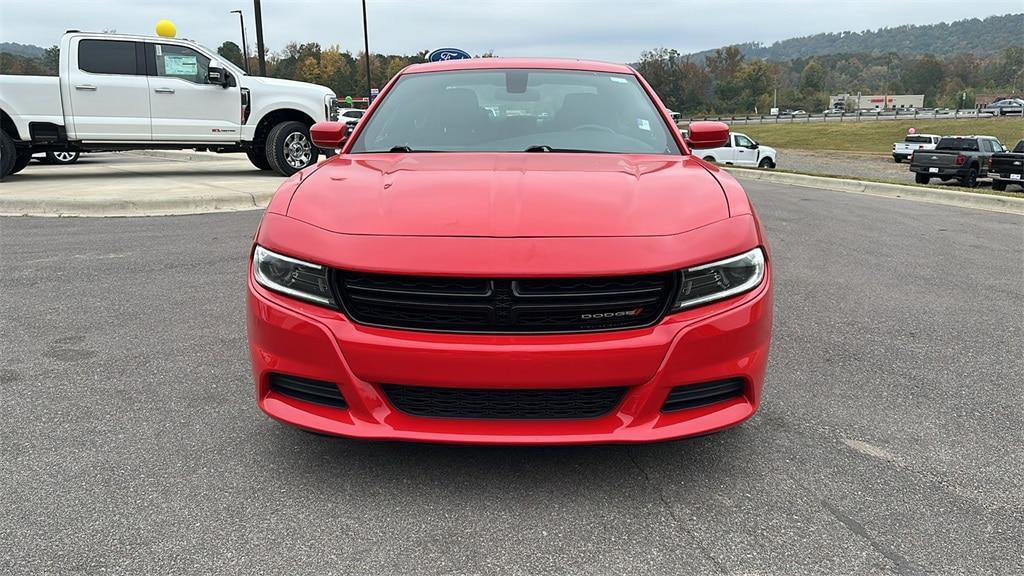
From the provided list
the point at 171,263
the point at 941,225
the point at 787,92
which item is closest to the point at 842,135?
the point at 941,225

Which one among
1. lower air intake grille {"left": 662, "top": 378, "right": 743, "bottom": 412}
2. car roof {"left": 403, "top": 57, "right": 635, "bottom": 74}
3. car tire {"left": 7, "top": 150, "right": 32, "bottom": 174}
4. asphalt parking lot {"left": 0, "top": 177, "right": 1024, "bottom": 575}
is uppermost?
car roof {"left": 403, "top": 57, "right": 635, "bottom": 74}

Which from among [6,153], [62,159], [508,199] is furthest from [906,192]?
[62,159]

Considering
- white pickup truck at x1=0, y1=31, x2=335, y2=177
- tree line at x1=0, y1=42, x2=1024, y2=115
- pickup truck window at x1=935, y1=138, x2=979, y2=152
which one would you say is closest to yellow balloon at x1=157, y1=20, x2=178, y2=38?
white pickup truck at x1=0, y1=31, x2=335, y2=177

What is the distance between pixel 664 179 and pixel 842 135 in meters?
57.1

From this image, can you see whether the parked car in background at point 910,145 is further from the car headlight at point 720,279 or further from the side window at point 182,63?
the car headlight at point 720,279

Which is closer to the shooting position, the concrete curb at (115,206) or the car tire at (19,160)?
the concrete curb at (115,206)

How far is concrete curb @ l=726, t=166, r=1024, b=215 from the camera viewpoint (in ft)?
37.1

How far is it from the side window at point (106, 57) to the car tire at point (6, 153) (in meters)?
1.41

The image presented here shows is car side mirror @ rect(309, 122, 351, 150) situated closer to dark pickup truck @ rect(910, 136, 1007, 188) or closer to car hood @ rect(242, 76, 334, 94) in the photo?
car hood @ rect(242, 76, 334, 94)

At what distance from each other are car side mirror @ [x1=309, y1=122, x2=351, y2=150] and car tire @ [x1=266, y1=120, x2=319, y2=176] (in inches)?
320

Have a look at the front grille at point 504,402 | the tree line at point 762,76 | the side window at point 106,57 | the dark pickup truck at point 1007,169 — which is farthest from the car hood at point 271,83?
the tree line at point 762,76

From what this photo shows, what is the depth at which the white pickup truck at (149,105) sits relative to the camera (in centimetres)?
1083

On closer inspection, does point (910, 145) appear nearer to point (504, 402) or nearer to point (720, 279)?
point (720, 279)

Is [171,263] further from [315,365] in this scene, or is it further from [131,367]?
[315,365]
